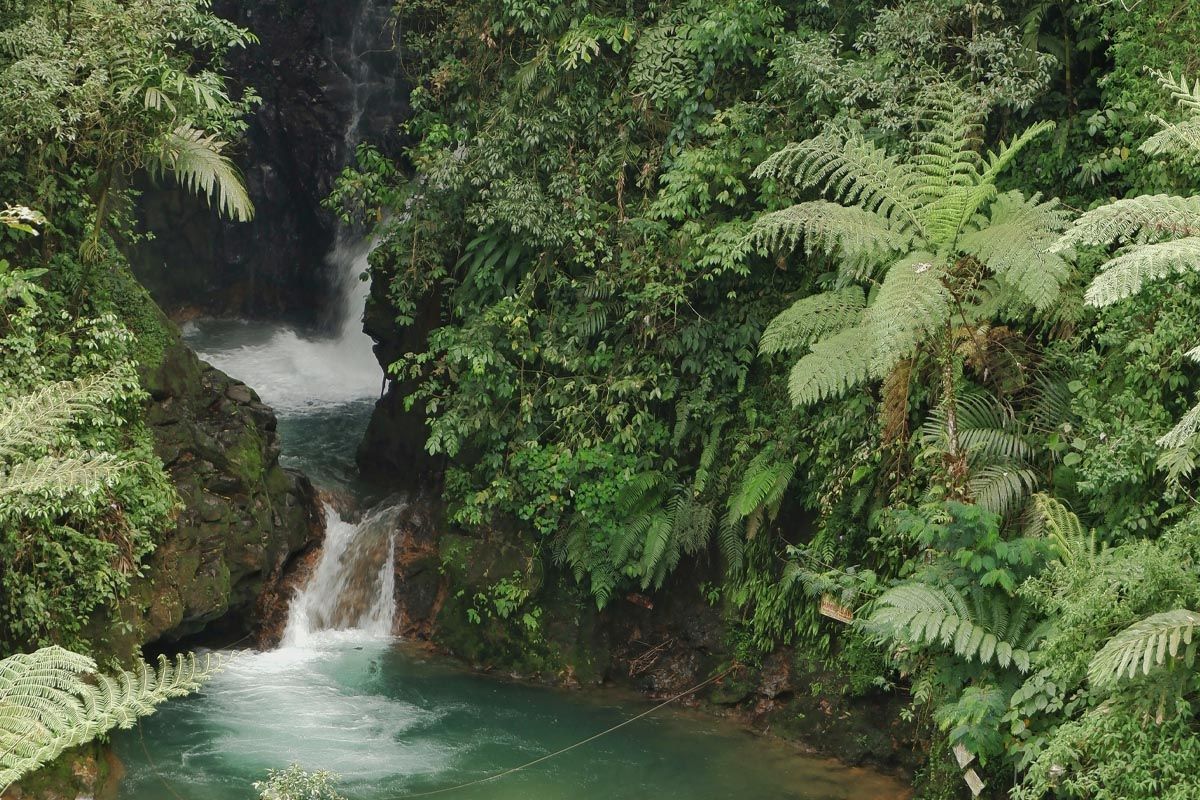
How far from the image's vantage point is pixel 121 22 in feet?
31.0

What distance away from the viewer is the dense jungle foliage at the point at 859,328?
22.7ft

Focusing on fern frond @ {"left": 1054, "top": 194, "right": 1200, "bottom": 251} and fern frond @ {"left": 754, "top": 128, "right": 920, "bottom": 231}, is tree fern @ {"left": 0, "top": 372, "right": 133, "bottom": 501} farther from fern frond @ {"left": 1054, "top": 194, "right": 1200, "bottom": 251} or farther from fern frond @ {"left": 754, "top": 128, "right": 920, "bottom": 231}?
fern frond @ {"left": 1054, "top": 194, "right": 1200, "bottom": 251}

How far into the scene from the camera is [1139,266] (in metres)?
6.12

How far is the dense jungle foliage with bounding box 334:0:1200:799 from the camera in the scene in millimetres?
6922

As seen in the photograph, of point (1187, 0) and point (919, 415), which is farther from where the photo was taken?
point (919, 415)

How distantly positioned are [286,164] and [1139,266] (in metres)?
15.2

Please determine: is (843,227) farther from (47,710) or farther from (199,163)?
(47,710)

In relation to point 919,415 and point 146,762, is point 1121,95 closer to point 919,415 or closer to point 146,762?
point 919,415

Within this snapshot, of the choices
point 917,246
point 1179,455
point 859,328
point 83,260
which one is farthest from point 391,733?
point 1179,455

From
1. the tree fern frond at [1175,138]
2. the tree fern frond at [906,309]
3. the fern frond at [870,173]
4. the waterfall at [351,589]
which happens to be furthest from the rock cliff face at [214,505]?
the tree fern frond at [1175,138]

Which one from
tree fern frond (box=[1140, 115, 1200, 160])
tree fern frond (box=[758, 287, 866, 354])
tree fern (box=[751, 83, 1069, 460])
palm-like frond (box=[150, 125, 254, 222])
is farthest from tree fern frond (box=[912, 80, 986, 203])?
palm-like frond (box=[150, 125, 254, 222])

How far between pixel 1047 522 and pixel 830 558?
207cm

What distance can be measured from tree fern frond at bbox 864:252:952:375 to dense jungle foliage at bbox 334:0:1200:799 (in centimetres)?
3

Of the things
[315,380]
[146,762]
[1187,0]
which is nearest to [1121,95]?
[1187,0]
